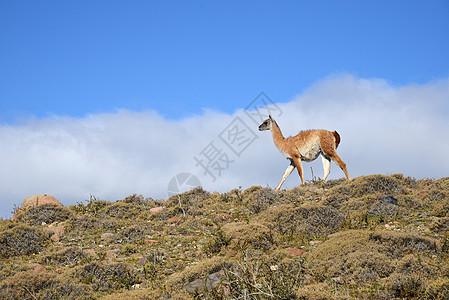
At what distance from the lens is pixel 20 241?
1059 cm

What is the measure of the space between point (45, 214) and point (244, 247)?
873 centimetres

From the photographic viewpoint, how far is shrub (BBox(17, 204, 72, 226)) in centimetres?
1345

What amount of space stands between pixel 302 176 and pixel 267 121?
4.43m

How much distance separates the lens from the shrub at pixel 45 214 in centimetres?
1345

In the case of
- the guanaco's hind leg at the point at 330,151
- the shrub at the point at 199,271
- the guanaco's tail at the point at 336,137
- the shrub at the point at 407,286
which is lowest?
the shrub at the point at 407,286

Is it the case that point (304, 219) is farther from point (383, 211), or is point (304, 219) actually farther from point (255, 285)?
point (255, 285)

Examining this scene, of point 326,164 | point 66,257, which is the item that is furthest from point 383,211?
point 66,257

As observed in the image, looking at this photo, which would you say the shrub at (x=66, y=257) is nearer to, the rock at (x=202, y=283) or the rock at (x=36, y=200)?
the rock at (x=202, y=283)

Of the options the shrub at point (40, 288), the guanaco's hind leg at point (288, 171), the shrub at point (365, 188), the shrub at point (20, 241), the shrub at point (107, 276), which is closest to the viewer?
the shrub at point (40, 288)

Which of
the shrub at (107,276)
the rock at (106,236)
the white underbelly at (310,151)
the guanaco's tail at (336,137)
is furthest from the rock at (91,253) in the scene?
the guanaco's tail at (336,137)

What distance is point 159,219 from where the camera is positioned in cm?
1289

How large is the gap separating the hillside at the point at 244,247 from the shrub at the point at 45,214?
4 centimetres

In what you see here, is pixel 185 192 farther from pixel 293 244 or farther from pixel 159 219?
pixel 293 244

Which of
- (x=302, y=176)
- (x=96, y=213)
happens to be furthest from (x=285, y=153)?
(x=96, y=213)
